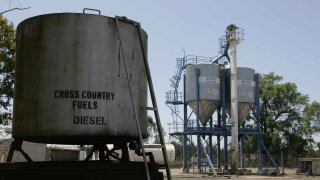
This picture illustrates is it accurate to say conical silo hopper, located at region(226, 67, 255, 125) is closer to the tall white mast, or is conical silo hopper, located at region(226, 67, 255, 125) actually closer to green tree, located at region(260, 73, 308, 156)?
the tall white mast

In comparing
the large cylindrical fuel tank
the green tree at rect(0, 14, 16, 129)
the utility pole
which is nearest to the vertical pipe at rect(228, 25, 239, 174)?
the utility pole

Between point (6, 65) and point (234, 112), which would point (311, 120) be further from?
point (6, 65)

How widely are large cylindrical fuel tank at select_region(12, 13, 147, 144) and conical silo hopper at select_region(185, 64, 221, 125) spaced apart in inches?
1312

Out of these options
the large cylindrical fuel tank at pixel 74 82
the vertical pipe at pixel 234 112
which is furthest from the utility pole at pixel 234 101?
the large cylindrical fuel tank at pixel 74 82

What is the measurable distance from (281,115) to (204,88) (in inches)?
1267

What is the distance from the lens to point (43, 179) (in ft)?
25.1

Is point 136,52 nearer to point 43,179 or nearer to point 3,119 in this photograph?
point 43,179

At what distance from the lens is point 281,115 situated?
69.4 meters

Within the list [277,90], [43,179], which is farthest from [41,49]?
[277,90]

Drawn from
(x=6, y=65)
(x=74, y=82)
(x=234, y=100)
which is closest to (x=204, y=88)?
(x=234, y=100)

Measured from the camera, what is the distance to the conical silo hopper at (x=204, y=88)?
4141 centimetres

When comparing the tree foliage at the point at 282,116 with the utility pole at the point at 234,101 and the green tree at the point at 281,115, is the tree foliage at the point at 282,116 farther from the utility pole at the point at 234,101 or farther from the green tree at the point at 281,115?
the utility pole at the point at 234,101

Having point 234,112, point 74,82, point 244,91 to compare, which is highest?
point 244,91

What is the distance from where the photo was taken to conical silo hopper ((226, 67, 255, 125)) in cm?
4300
